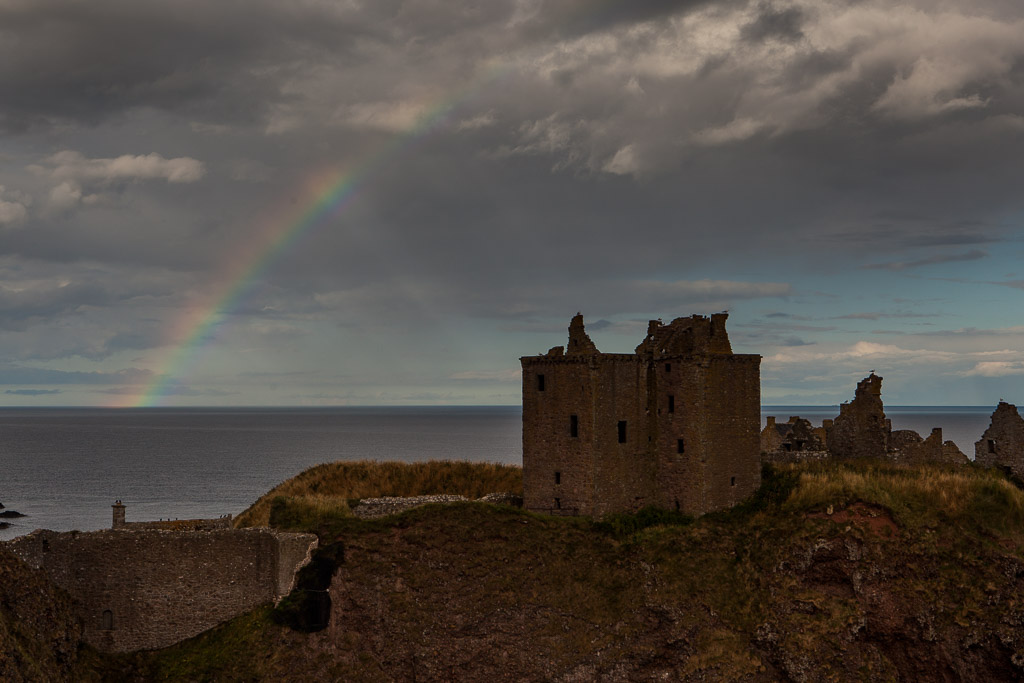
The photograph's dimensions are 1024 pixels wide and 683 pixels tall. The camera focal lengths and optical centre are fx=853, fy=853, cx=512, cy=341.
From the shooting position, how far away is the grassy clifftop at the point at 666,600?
30.7 metres

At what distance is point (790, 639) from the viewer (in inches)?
1223

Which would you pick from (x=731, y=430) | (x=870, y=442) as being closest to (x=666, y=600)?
(x=731, y=430)

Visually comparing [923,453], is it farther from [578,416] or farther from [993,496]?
[578,416]

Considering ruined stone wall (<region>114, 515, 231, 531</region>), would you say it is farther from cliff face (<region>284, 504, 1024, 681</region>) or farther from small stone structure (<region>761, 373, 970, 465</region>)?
small stone structure (<region>761, 373, 970, 465</region>)

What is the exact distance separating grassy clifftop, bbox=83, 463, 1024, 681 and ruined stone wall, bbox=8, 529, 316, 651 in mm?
802

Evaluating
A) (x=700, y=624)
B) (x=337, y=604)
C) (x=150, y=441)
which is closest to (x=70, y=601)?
(x=337, y=604)

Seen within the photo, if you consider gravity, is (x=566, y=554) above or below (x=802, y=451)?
below

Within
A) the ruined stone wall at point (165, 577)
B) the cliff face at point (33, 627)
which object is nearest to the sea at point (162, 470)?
the ruined stone wall at point (165, 577)

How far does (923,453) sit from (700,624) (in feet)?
61.1

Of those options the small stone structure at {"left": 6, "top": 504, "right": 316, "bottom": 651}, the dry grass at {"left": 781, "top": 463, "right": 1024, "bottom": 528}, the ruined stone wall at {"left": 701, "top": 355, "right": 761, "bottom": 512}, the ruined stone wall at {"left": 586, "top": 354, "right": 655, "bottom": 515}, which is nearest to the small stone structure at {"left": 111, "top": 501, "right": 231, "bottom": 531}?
the small stone structure at {"left": 6, "top": 504, "right": 316, "bottom": 651}

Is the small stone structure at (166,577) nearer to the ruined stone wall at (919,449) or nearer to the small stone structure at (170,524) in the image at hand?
the small stone structure at (170,524)

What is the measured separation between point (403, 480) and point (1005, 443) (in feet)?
103

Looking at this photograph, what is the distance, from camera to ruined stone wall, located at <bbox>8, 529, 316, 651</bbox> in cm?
3000

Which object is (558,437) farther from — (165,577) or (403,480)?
(165,577)
